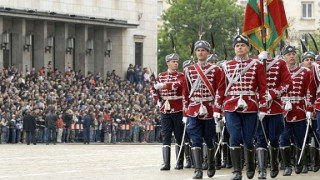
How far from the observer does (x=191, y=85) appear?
23.4m

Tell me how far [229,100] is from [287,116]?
122 inches

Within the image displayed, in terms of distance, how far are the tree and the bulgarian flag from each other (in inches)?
2363

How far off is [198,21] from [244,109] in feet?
215

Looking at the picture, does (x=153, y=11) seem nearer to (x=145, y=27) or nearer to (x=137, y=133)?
(x=145, y=27)

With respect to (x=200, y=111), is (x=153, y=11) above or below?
above

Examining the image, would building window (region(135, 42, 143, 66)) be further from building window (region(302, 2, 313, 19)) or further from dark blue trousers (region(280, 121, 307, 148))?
dark blue trousers (region(280, 121, 307, 148))

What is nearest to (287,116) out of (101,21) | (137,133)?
(137,133)

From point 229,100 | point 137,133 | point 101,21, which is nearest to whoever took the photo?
point 229,100

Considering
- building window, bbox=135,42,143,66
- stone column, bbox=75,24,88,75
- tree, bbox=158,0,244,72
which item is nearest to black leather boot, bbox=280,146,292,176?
stone column, bbox=75,24,88,75

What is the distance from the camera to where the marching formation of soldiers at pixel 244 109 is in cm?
2169

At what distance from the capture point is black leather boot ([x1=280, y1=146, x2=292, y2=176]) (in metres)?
23.5

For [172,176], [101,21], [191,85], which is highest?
[101,21]

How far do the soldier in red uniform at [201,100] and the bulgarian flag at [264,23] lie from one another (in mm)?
1084

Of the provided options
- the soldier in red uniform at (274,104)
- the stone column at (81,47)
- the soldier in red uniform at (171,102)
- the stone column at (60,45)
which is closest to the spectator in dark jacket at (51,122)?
the stone column at (60,45)
